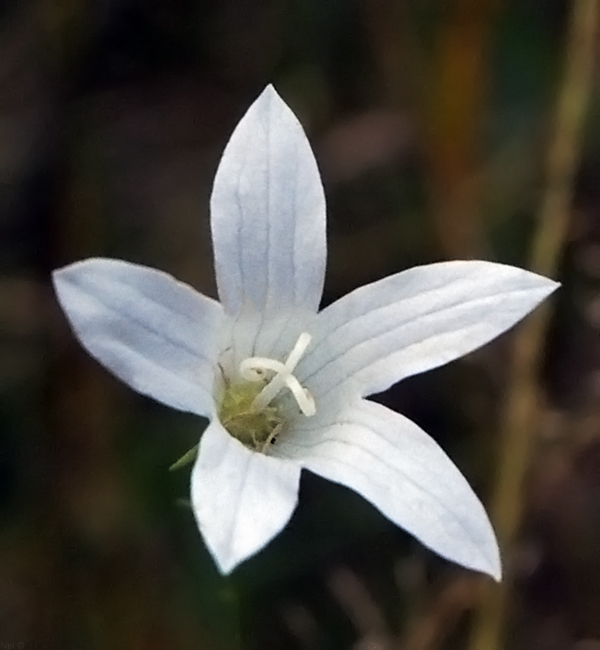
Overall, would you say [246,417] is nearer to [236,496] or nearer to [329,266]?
[236,496]

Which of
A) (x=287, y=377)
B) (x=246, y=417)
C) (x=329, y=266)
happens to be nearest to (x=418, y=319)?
(x=287, y=377)

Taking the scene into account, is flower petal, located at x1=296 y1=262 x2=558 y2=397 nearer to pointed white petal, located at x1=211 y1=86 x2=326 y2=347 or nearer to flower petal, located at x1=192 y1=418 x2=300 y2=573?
pointed white petal, located at x1=211 y1=86 x2=326 y2=347

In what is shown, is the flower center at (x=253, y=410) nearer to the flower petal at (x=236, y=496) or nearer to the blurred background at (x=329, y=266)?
the flower petal at (x=236, y=496)

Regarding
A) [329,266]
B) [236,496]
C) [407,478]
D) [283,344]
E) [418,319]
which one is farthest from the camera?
[329,266]

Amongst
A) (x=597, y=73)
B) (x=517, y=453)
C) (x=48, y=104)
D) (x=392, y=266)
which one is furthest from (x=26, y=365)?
(x=597, y=73)

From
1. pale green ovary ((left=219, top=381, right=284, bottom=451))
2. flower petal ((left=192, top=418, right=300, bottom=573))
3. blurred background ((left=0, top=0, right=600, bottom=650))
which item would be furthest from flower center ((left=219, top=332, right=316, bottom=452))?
blurred background ((left=0, top=0, right=600, bottom=650))

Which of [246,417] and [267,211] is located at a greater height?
[267,211]

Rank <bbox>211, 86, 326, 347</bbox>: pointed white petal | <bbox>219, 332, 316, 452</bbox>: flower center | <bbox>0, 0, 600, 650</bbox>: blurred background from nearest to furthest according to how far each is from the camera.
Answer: <bbox>211, 86, 326, 347</bbox>: pointed white petal < <bbox>219, 332, 316, 452</bbox>: flower center < <bbox>0, 0, 600, 650</bbox>: blurred background
